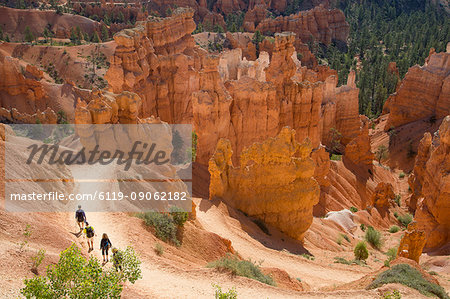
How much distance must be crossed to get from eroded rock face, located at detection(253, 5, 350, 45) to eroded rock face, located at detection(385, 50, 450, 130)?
112ft

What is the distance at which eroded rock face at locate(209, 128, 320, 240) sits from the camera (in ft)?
64.5

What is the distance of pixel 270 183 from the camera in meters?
19.9

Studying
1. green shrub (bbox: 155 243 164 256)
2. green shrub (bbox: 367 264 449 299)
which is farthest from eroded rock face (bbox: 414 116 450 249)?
green shrub (bbox: 155 243 164 256)

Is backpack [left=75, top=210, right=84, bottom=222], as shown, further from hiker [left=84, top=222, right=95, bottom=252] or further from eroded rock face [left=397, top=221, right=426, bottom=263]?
eroded rock face [left=397, top=221, right=426, bottom=263]

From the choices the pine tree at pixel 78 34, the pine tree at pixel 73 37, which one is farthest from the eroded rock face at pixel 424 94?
the pine tree at pixel 73 37

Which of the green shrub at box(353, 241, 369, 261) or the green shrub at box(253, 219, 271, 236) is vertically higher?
the green shrub at box(253, 219, 271, 236)

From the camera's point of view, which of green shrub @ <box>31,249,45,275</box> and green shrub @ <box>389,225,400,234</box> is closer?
green shrub @ <box>31,249,45,275</box>

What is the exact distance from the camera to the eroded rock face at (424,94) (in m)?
43.4

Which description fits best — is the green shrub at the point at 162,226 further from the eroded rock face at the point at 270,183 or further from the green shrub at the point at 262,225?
the green shrub at the point at 262,225

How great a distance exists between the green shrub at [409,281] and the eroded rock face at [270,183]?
308 inches

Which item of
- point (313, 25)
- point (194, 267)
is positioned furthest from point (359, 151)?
point (313, 25)

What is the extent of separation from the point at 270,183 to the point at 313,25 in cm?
6794

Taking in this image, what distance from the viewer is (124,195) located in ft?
47.0

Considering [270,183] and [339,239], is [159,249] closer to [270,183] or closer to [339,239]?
[270,183]
